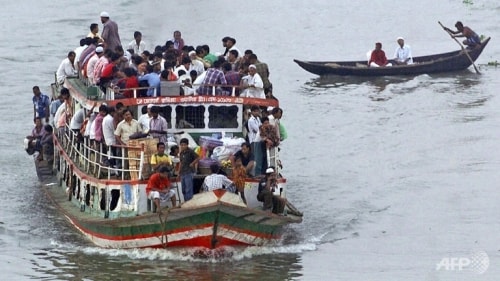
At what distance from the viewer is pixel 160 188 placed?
2273 cm

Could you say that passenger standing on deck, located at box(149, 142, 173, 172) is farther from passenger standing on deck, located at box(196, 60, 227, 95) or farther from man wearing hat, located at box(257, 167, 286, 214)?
passenger standing on deck, located at box(196, 60, 227, 95)

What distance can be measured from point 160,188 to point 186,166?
1.94 feet

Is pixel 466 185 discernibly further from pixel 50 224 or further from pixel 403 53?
pixel 403 53

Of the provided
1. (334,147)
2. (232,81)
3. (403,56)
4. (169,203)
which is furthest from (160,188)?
(403,56)

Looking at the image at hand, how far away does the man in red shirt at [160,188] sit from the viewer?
22672 millimetres

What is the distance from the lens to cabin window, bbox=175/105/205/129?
2458 centimetres

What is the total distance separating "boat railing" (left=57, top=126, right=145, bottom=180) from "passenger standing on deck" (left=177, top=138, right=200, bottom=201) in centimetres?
70

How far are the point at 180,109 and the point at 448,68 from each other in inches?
788

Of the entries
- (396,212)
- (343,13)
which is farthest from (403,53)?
(396,212)

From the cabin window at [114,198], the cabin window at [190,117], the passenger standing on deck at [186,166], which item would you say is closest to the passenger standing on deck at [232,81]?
the cabin window at [190,117]

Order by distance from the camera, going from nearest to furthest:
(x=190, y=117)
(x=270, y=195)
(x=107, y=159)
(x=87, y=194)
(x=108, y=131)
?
(x=270, y=195) < (x=108, y=131) < (x=107, y=159) < (x=190, y=117) < (x=87, y=194)

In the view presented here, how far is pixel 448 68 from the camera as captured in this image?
43.0 metres

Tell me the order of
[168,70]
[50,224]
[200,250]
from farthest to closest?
[50,224] → [168,70] → [200,250]

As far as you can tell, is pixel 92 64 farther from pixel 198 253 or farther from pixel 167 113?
pixel 198 253
